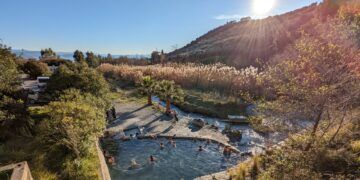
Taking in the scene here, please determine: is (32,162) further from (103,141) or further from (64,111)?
(103,141)

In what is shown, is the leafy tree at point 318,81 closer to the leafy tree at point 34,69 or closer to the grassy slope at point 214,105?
the grassy slope at point 214,105

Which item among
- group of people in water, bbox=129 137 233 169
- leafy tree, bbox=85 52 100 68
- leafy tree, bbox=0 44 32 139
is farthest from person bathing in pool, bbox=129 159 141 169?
leafy tree, bbox=85 52 100 68

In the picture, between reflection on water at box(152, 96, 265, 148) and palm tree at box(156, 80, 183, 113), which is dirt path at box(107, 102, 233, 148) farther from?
palm tree at box(156, 80, 183, 113)

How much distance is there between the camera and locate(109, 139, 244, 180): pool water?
27.6 feet

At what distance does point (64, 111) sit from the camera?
296 inches

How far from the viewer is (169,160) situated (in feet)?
31.3

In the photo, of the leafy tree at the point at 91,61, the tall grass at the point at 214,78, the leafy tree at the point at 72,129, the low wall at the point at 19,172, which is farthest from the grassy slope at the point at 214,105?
the leafy tree at the point at 91,61

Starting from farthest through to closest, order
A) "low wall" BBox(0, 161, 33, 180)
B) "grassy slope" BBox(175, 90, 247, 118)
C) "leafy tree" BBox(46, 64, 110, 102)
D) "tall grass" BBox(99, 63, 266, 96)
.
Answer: "tall grass" BBox(99, 63, 266, 96)
"grassy slope" BBox(175, 90, 247, 118)
"leafy tree" BBox(46, 64, 110, 102)
"low wall" BBox(0, 161, 33, 180)

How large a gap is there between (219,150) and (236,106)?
6051 mm

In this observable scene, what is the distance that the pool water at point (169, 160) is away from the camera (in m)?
8.41

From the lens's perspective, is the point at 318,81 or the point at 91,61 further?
the point at 91,61

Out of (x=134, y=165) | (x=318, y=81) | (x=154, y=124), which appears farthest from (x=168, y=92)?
(x=318, y=81)

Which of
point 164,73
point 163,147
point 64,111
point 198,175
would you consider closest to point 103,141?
point 163,147

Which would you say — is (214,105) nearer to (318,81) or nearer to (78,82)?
(78,82)
